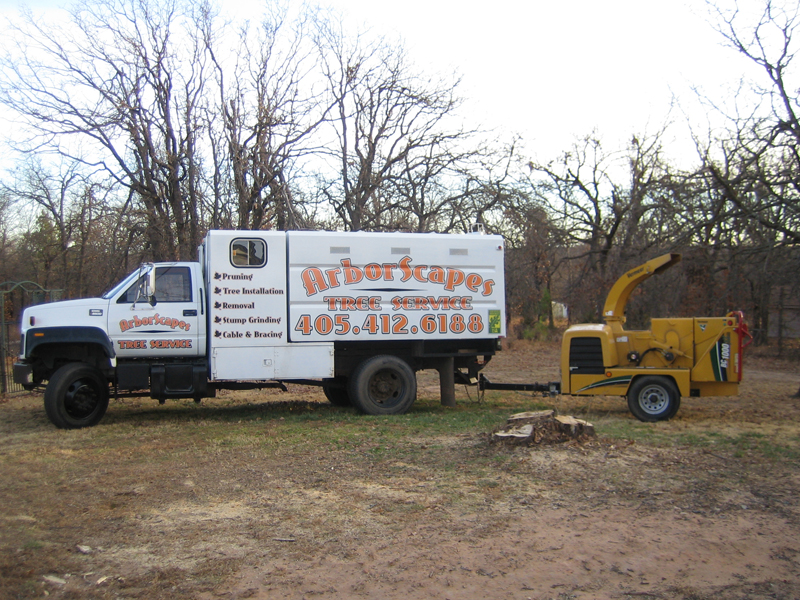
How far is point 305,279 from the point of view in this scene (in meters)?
10.1

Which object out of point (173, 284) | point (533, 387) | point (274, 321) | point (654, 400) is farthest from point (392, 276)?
point (654, 400)

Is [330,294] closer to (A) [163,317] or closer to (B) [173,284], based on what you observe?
(B) [173,284]

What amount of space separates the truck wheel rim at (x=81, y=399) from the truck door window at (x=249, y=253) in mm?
2739

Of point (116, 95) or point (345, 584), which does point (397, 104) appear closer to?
point (116, 95)

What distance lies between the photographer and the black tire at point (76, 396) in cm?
934

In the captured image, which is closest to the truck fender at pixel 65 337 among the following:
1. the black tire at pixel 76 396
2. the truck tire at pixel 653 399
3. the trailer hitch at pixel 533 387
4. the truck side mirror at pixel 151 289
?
the black tire at pixel 76 396

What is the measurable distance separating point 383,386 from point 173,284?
359 centimetres

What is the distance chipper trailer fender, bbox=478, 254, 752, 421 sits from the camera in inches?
388

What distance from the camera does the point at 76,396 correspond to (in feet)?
31.4

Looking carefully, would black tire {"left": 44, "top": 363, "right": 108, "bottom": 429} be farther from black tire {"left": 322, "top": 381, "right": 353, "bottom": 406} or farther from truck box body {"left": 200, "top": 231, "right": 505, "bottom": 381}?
black tire {"left": 322, "top": 381, "right": 353, "bottom": 406}

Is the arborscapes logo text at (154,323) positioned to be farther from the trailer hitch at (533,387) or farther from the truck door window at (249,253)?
the trailer hitch at (533,387)

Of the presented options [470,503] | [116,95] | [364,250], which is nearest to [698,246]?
[364,250]

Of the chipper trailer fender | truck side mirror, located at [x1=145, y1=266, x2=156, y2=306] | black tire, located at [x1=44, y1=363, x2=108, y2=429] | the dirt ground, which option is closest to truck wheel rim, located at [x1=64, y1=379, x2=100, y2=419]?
black tire, located at [x1=44, y1=363, x2=108, y2=429]

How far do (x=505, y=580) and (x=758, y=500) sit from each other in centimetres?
289
